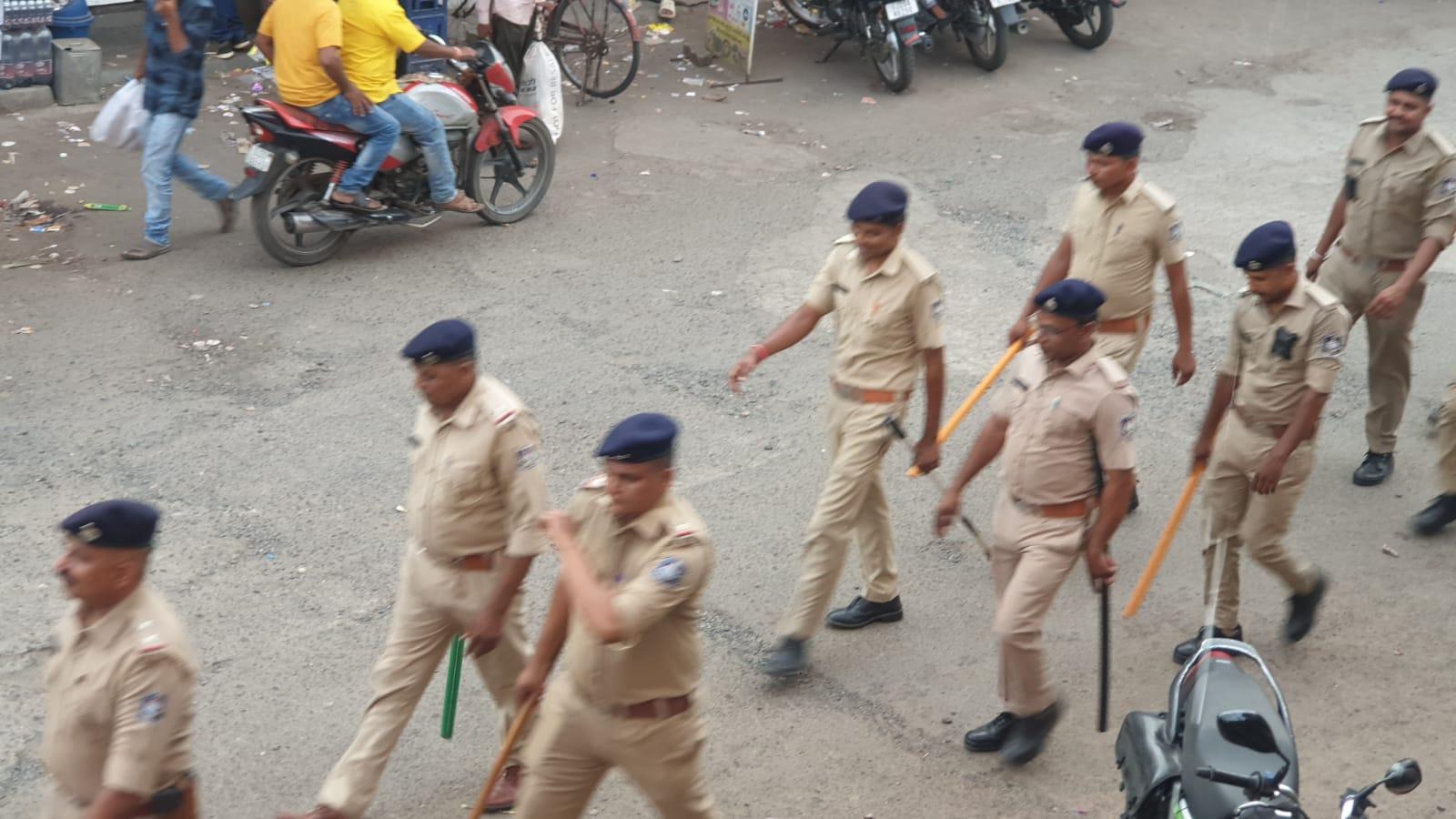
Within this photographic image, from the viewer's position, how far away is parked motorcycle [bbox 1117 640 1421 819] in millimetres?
3725

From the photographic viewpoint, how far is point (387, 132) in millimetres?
8938

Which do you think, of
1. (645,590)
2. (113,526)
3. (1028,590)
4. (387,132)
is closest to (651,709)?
Result: (645,590)

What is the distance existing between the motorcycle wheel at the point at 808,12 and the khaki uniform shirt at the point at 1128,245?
7671 millimetres

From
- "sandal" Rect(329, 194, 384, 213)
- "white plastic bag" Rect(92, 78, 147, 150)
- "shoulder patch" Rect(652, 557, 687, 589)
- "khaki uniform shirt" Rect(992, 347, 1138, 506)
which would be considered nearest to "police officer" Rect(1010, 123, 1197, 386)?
"khaki uniform shirt" Rect(992, 347, 1138, 506)

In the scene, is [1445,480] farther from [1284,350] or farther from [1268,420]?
[1284,350]

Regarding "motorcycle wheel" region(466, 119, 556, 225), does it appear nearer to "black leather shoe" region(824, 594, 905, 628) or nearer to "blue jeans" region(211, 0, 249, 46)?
"blue jeans" region(211, 0, 249, 46)

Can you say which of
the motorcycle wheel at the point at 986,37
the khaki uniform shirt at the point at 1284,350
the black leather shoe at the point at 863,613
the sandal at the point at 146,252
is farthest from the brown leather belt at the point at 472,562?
the motorcycle wheel at the point at 986,37

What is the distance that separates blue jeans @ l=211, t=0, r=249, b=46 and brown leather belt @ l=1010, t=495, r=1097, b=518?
1006cm

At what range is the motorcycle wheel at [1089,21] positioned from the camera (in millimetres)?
14375

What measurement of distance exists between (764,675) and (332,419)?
2.84 metres

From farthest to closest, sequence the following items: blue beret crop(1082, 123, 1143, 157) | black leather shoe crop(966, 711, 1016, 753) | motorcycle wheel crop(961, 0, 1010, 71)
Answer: motorcycle wheel crop(961, 0, 1010, 71), blue beret crop(1082, 123, 1143, 157), black leather shoe crop(966, 711, 1016, 753)

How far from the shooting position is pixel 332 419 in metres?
7.39

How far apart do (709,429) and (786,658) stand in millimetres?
2073

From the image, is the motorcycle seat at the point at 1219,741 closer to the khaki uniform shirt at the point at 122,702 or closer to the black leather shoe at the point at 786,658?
the black leather shoe at the point at 786,658
